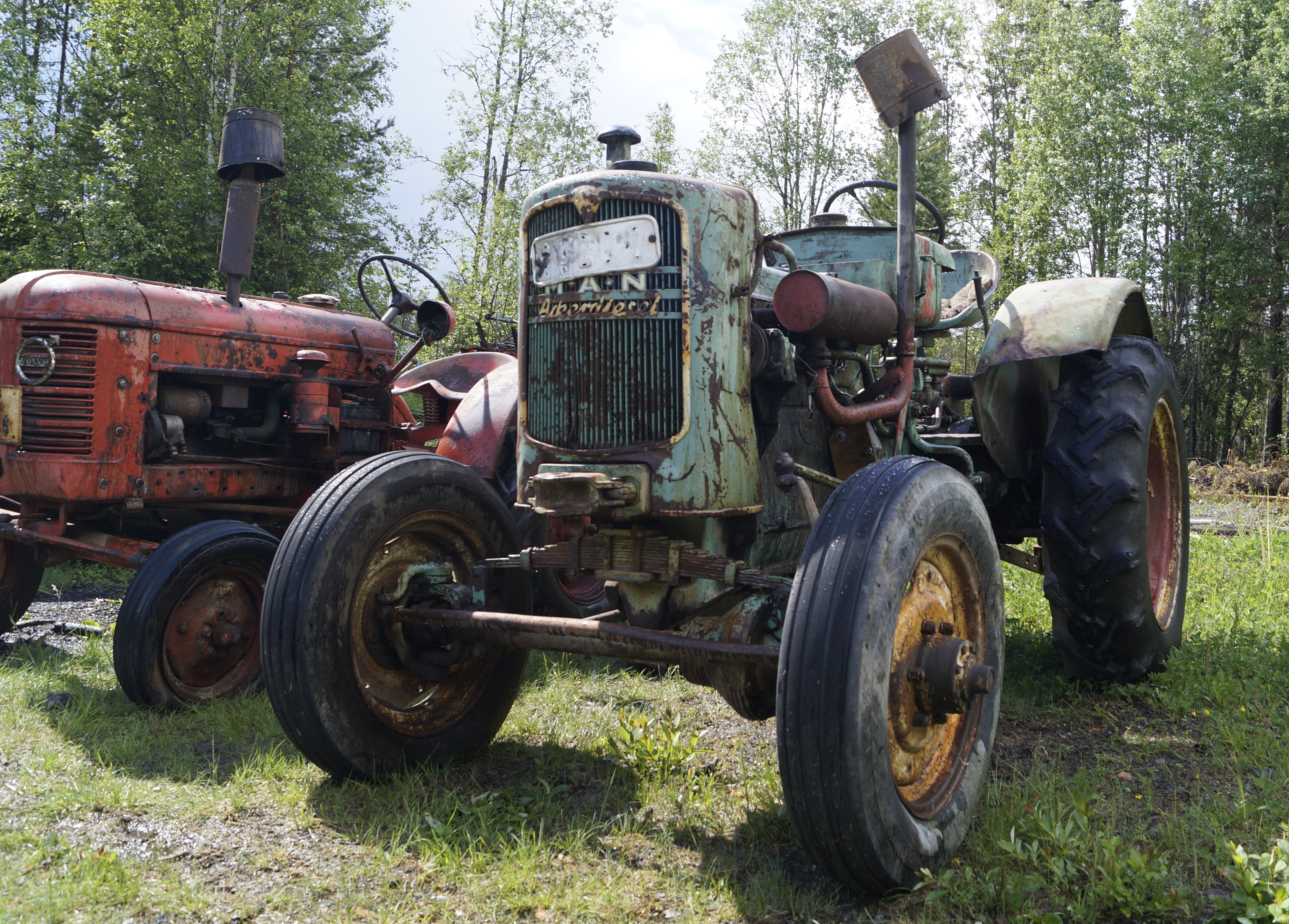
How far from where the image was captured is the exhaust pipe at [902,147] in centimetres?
275

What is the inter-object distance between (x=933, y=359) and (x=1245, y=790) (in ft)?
6.40

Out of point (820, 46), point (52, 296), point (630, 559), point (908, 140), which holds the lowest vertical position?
point (630, 559)

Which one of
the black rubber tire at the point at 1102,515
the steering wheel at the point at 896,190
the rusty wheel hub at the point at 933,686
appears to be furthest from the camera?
the steering wheel at the point at 896,190

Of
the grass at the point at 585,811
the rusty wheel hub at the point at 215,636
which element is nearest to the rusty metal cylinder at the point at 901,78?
the grass at the point at 585,811

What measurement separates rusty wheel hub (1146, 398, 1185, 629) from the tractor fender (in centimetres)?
288

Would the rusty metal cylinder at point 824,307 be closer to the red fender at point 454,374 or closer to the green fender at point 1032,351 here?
the green fender at point 1032,351

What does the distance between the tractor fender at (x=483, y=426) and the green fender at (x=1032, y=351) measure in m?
2.12

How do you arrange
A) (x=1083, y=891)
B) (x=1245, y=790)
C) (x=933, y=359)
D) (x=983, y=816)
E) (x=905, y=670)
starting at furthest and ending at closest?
1. (x=933, y=359)
2. (x=1245, y=790)
3. (x=983, y=816)
4. (x=905, y=670)
5. (x=1083, y=891)

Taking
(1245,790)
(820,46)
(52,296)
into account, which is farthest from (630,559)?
(820,46)

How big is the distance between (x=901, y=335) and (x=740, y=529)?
0.80m

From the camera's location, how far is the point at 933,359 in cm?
397

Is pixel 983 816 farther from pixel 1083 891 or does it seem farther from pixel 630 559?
pixel 630 559

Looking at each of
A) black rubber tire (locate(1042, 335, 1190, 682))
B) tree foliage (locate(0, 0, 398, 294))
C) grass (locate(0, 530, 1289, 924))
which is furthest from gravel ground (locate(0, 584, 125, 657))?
tree foliage (locate(0, 0, 398, 294))

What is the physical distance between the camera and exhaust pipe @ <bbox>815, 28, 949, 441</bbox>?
2746 millimetres
